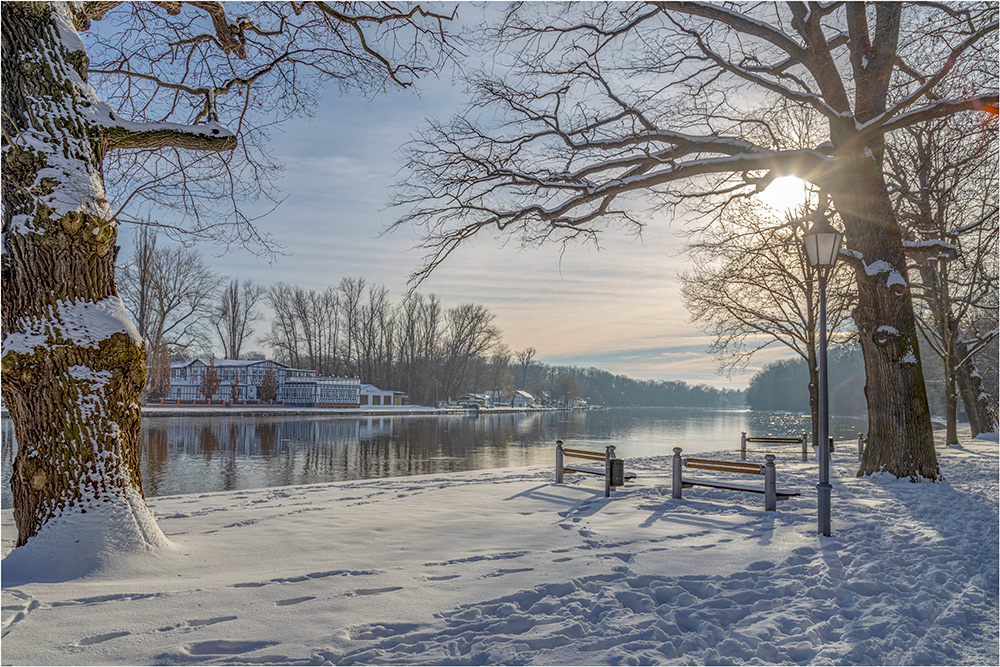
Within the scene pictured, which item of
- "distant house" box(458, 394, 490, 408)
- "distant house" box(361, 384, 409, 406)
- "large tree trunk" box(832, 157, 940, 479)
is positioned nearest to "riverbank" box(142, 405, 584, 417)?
"distant house" box(361, 384, 409, 406)

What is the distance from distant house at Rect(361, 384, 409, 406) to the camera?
8244 centimetres

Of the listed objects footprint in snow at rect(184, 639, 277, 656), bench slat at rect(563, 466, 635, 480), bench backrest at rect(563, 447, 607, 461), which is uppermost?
bench backrest at rect(563, 447, 607, 461)

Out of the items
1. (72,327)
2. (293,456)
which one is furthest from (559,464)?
(293,456)

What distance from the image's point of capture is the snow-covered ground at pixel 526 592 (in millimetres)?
3934

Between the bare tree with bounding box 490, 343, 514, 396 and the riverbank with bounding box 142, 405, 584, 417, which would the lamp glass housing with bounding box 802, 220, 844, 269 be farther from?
the bare tree with bounding box 490, 343, 514, 396

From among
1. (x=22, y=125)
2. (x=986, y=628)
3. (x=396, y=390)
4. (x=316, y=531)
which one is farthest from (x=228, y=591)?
(x=396, y=390)

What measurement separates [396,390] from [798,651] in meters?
91.1

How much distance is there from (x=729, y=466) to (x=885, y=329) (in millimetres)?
4764

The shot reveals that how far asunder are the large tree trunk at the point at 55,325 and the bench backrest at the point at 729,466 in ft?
27.2

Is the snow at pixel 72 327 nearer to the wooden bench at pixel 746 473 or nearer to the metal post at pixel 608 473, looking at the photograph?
the metal post at pixel 608 473

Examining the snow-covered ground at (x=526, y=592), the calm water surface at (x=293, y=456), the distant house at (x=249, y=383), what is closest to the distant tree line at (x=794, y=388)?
the distant house at (x=249, y=383)

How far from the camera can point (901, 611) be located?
494 cm

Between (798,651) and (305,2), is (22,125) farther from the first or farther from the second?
(798,651)

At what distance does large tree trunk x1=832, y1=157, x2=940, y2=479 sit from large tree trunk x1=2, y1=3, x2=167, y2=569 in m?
12.7
